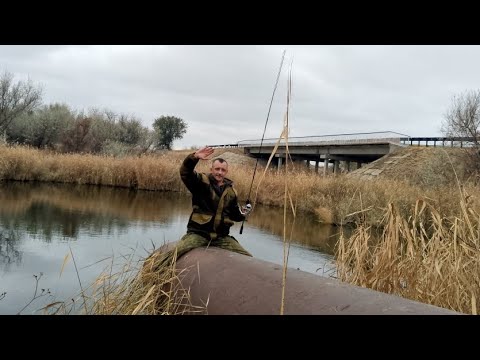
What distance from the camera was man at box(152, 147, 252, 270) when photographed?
155 inches

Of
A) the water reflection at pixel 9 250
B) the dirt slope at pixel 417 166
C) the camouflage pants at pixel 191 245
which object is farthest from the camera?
the dirt slope at pixel 417 166

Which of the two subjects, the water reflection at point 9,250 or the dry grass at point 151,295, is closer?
the dry grass at point 151,295

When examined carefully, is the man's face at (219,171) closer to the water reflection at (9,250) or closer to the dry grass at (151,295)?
the dry grass at (151,295)

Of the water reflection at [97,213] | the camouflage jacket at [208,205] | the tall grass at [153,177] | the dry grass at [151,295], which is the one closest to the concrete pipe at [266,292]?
the dry grass at [151,295]

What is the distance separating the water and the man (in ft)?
2.45

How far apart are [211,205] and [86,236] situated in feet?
22.4

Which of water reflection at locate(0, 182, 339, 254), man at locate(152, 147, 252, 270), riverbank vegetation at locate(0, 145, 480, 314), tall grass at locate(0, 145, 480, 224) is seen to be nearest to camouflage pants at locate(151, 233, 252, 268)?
man at locate(152, 147, 252, 270)

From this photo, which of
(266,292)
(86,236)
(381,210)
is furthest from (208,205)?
(381,210)

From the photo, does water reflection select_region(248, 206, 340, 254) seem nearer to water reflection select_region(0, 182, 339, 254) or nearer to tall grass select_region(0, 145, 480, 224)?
water reflection select_region(0, 182, 339, 254)

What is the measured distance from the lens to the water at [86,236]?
20.9ft

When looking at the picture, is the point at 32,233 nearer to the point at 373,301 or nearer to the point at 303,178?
the point at 373,301

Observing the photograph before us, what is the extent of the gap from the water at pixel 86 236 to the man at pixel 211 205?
747mm
